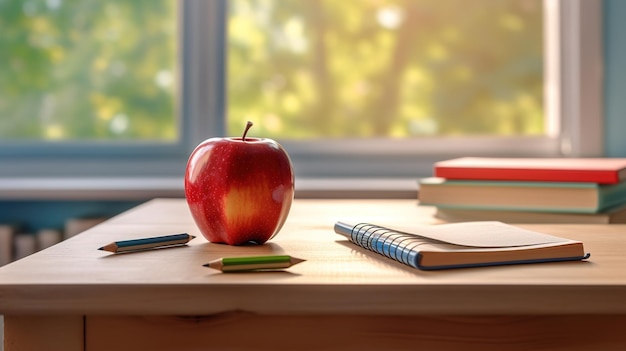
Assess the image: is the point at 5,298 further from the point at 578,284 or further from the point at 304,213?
the point at 304,213

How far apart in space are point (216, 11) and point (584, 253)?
4.85 ft

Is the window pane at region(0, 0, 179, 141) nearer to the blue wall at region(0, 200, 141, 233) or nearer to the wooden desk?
the blue wall at region(0, 200, 141, 233)

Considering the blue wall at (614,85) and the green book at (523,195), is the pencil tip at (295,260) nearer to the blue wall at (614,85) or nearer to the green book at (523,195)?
the green book at (523,195)

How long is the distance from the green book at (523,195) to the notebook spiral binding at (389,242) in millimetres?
380

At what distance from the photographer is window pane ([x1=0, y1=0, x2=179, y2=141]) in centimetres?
204

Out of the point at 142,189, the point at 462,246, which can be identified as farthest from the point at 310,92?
the point at 462,246

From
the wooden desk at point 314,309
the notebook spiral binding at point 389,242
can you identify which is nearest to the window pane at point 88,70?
the notebook spiral binding at point 389,242

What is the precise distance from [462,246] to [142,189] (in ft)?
3.85

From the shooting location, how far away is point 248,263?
25.4 inches

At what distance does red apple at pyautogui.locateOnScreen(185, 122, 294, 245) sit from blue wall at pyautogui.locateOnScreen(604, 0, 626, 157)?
134 centimetres

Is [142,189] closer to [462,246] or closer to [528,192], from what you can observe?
[528,192]

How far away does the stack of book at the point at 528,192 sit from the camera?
104 cm

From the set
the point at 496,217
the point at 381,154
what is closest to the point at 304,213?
the point at 496,217

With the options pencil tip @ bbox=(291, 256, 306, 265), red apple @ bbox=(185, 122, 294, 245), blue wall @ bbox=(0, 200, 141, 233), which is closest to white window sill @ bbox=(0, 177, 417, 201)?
blue wall @ bbox=(0, 200, 141, 233)
